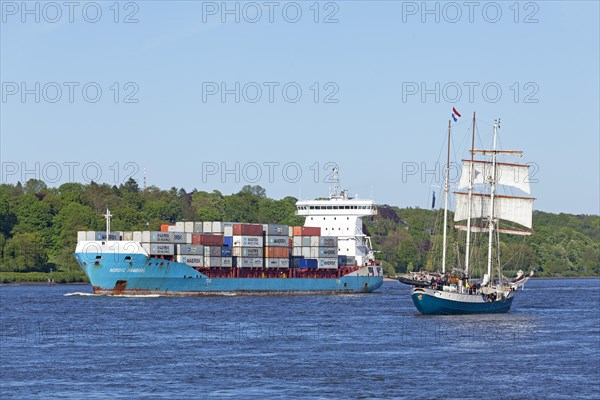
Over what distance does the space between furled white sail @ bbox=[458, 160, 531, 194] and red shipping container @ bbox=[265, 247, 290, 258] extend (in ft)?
84.8

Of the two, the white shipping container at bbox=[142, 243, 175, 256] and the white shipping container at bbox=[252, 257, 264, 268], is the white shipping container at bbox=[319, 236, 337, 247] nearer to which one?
the white shipping container at bbox=[252, 257, 264, 268]

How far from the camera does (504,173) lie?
9531cm

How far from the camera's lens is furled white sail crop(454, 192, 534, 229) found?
95.4 metres

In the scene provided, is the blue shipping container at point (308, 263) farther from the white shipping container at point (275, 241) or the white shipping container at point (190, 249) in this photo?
the white shipping container at point (190, 249)

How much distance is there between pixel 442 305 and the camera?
78.1 meters

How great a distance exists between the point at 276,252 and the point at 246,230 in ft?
15.1

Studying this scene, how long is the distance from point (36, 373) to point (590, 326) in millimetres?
41587

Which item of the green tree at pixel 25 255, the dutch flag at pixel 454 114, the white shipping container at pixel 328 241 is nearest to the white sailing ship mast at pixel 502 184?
the dutch flag at pixel 454 114

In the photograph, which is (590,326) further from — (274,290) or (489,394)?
(274,290)

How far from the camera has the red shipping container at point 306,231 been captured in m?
118

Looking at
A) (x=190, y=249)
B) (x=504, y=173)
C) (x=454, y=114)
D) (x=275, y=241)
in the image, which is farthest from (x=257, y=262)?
(x=504, y=173)

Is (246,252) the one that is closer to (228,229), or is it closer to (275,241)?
(228,229)

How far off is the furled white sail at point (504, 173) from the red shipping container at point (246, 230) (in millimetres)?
25868

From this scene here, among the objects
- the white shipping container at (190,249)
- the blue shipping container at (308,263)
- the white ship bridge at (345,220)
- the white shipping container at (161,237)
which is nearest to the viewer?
the white shipping container at (161,237)
